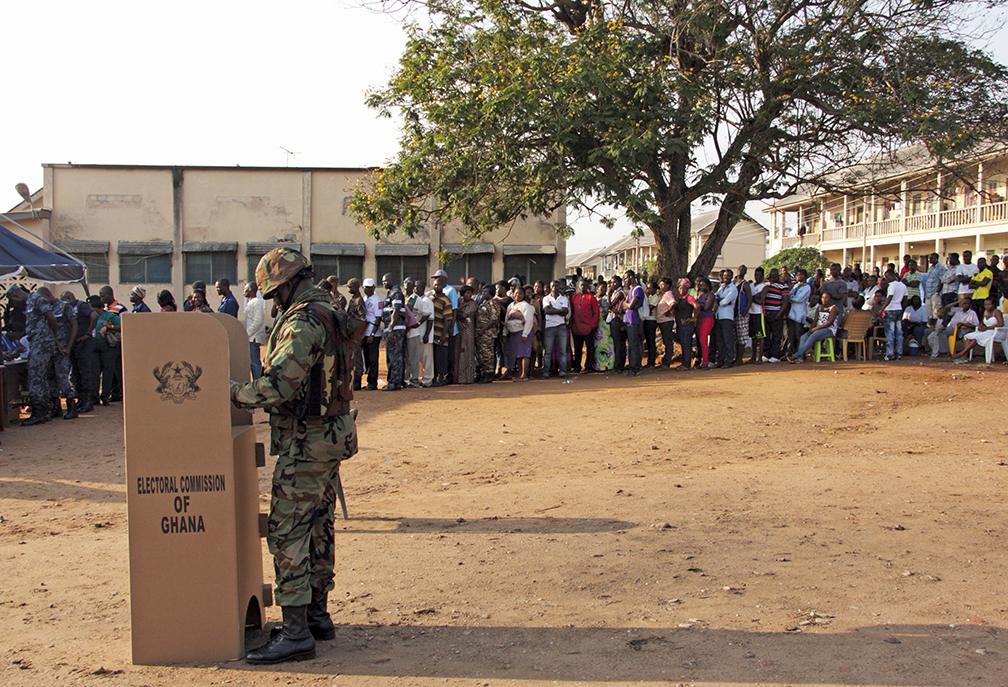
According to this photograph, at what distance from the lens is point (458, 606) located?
14.3 ft

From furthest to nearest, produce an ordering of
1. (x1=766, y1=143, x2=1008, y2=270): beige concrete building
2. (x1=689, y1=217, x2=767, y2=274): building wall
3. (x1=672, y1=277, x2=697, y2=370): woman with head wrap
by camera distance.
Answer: (x1=689, y1=217, x2=767, y2=274): building wall
(x1=766, y1=143, x2=1008, y2=270): beige concrete building
(x1=672, y1=277, x2=697, y2=370): woman with head wrap

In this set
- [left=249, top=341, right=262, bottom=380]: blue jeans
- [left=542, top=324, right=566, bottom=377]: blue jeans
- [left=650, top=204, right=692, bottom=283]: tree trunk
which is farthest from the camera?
A: [left=650, top=204, right=692, bottom=283]: tree trunk

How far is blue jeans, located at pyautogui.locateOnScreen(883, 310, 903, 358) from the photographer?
15096 millimetres

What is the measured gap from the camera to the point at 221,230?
24125mm

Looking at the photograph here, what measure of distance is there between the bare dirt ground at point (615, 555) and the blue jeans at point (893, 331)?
557cm

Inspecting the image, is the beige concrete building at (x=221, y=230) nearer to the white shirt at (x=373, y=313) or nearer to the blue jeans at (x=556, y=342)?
the blue jeans at (x=556, y=342)

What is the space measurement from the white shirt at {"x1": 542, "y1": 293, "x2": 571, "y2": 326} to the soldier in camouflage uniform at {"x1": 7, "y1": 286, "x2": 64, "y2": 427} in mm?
7791

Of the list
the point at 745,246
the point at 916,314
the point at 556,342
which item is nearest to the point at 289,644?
the point at 556,342

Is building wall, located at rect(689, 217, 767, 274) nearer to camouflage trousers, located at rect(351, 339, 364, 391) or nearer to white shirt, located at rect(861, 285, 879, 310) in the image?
white shirt, located at rect(861, 285, 879, 310)

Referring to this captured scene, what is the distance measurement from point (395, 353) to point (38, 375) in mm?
5192

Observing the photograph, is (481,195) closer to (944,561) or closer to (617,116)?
(617,116)

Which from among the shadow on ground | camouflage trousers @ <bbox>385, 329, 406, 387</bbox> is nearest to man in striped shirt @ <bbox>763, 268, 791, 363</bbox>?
camouflage trousers @ <bbox>385, 329, 406, 387</bbox>

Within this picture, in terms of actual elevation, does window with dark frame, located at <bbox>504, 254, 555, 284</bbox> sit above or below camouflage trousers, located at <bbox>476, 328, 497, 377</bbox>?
above

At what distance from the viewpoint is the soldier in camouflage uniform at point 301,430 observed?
371 cm
